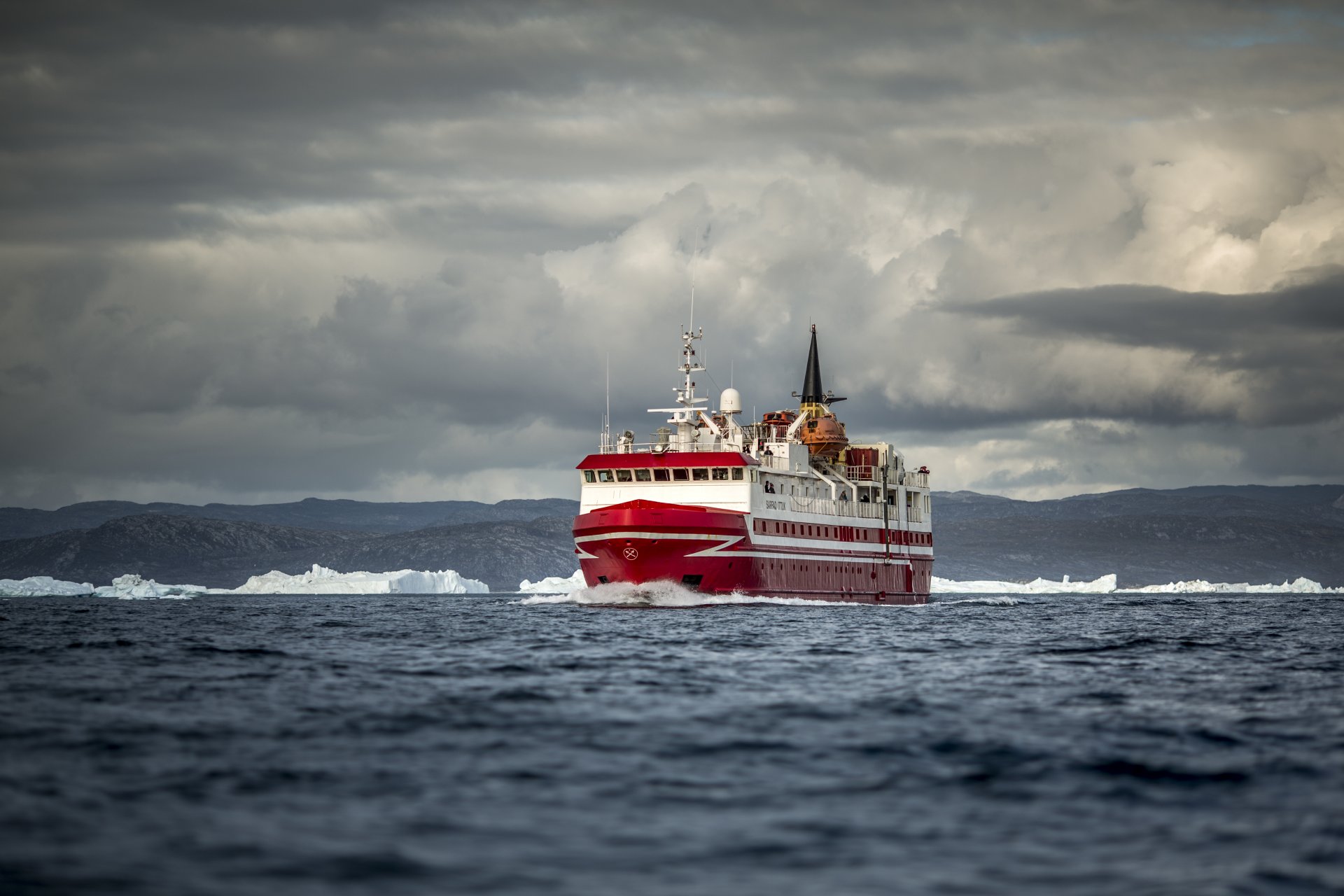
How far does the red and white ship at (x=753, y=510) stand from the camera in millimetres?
71125

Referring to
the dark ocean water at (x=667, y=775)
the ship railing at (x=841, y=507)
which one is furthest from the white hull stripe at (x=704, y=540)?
the dark ocean water at (x=667, y=775)

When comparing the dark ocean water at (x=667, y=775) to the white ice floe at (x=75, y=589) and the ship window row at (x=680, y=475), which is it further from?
the white ice floe at (x=75, y=589)

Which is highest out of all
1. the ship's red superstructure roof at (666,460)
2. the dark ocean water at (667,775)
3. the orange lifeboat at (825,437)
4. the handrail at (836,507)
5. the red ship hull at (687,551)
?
the orange lifeboat at (825,437)

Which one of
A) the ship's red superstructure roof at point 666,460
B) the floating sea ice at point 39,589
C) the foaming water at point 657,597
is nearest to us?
the foaming water at point 657,597

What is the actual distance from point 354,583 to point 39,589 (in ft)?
103

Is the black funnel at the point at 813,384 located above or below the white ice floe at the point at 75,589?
above

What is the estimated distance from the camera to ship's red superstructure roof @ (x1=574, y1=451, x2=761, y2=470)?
2980 inches

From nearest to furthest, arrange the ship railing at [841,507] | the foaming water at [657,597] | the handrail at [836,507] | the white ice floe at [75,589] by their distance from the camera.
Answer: the foaming water at [657,597] → the handrail at [836,507] → the ship railing at [841,507] → the white ice floe at [75,589]

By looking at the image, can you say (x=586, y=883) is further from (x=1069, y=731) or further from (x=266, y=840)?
(x=1069, y=731)

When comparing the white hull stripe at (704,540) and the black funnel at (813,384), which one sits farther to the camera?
the black funnel at (813,384)

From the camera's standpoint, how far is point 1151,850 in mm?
13336

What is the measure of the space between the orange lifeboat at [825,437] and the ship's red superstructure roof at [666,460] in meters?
17.8

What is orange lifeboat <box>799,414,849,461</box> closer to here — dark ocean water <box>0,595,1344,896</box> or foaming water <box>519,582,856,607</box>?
foaming water <box>519,582,856,607</box>

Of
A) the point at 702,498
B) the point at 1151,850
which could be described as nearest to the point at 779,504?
the point at 702,498
